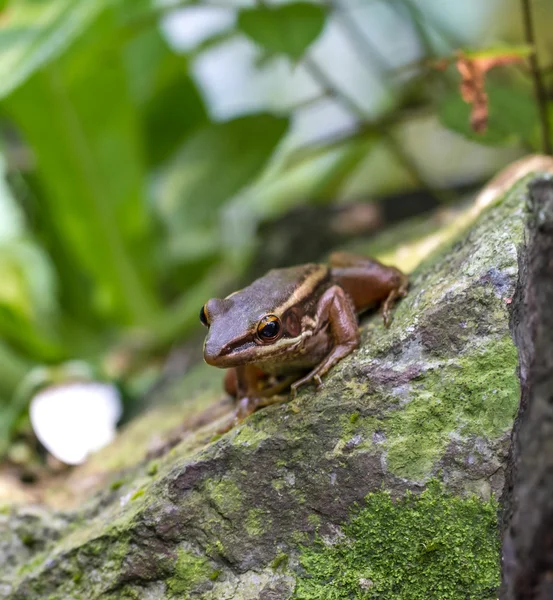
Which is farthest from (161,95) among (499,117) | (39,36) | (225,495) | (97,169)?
(225,495)

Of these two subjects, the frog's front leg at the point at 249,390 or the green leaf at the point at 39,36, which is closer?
the frog's front leg at the point at 249,390

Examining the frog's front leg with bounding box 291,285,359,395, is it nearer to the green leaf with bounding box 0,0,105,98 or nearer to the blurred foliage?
the blurred foliage

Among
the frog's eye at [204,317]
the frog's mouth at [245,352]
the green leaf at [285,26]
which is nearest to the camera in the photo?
the frog's mouth at [245,352]

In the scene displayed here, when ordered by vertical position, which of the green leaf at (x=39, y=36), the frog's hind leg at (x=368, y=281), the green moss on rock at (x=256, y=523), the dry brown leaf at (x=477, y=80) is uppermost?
the green leaf at (x=39, y=36)

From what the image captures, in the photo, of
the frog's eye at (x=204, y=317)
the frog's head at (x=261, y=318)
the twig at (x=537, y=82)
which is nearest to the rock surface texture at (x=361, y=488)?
the frog's head at (x=261, y=318)

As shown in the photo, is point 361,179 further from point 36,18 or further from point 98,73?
point 36,18

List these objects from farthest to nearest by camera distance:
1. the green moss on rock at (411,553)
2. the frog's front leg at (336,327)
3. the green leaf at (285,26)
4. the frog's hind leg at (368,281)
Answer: the green leaf at (285,26) < the frog's hind leg at (368,281) < the frog's front leg at (336,327) < the green moss on rock at (411,553)

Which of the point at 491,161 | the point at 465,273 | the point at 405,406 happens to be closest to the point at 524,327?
the point at 465,273

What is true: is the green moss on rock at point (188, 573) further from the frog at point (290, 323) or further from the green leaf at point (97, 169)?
the green leaf at point (97, 169)
